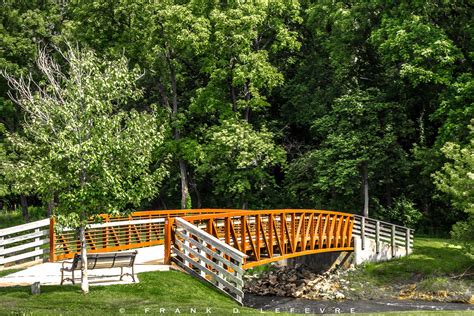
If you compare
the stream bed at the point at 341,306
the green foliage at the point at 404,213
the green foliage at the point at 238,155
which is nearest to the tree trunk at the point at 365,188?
the green foliage at the point at 404,213

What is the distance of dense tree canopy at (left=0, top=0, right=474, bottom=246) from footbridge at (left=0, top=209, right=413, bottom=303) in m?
5.76

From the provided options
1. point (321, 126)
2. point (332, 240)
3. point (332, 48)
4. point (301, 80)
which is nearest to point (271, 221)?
point (332, 240)

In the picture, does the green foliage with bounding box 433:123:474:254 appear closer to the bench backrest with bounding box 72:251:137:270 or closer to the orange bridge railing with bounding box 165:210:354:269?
the orange bridge railing with bounding box 165:210:354:269

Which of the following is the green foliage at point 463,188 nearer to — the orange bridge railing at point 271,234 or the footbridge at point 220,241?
the footbridge at point 220,241

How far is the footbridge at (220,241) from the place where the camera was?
18344 mm

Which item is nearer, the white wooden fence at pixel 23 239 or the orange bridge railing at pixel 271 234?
the white wooden fence at pixel 23 239

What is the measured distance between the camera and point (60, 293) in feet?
52.0

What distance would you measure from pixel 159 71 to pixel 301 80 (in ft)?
33.2

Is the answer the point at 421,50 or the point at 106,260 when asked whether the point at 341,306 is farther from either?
the point at 421,50

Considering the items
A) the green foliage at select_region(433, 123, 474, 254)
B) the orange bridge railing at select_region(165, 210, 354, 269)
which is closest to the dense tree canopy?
the green foliage at select_region(433, 123, 474, 254)

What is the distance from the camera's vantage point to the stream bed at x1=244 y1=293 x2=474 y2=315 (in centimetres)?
2392

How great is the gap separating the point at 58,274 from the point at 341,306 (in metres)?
11.4

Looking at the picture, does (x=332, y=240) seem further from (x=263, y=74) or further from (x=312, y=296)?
(x=263, y=74)

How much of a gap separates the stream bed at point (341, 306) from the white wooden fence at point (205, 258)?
553cm
